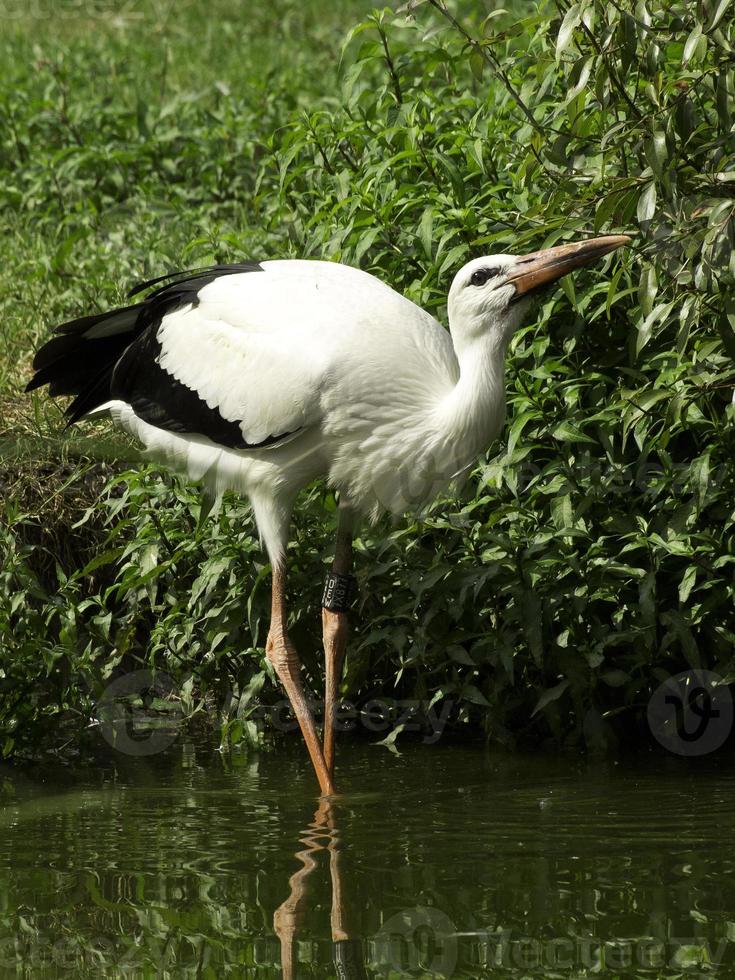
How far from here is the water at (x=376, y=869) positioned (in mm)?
3268

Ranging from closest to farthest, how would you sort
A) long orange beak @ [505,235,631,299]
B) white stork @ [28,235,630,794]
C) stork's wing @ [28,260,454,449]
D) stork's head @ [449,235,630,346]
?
long orange beak @ [505,235,631,299]
stork's head @ [449,235,630,346]
white stork @ [28,235,630,794]
stork's wing @ [28,260,454,449]

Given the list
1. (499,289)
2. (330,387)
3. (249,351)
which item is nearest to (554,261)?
(499,289)

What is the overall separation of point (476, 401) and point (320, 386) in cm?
49

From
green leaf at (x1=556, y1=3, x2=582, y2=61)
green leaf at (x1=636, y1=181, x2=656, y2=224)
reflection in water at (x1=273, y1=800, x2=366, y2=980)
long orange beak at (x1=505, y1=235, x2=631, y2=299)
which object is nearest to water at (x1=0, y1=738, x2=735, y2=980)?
reflection in water at (x1=273, y1=800, x2=366, y2=980)

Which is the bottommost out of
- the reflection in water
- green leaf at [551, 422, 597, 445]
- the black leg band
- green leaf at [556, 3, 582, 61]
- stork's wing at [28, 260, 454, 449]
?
the reflection in water

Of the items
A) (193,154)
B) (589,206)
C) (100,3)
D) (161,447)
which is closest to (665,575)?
(589,206)

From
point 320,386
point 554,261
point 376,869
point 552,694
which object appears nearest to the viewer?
point 376,869

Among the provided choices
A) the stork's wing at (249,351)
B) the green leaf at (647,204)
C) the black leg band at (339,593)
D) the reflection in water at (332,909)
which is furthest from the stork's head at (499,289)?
the reflection in water at (332,909)

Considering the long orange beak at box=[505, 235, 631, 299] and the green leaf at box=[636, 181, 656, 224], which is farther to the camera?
the long orange beak at box=[505, 235, 631, 299]

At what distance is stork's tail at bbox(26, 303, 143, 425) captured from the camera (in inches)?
205

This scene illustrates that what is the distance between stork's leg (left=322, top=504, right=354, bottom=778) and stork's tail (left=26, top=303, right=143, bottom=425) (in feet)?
3.42

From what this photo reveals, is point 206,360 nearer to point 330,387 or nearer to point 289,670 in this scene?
point 330,387

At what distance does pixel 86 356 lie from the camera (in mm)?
5305

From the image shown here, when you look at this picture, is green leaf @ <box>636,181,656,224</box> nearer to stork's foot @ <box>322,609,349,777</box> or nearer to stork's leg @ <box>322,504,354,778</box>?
stork's leg @ <box>322,504,354,778</box>
